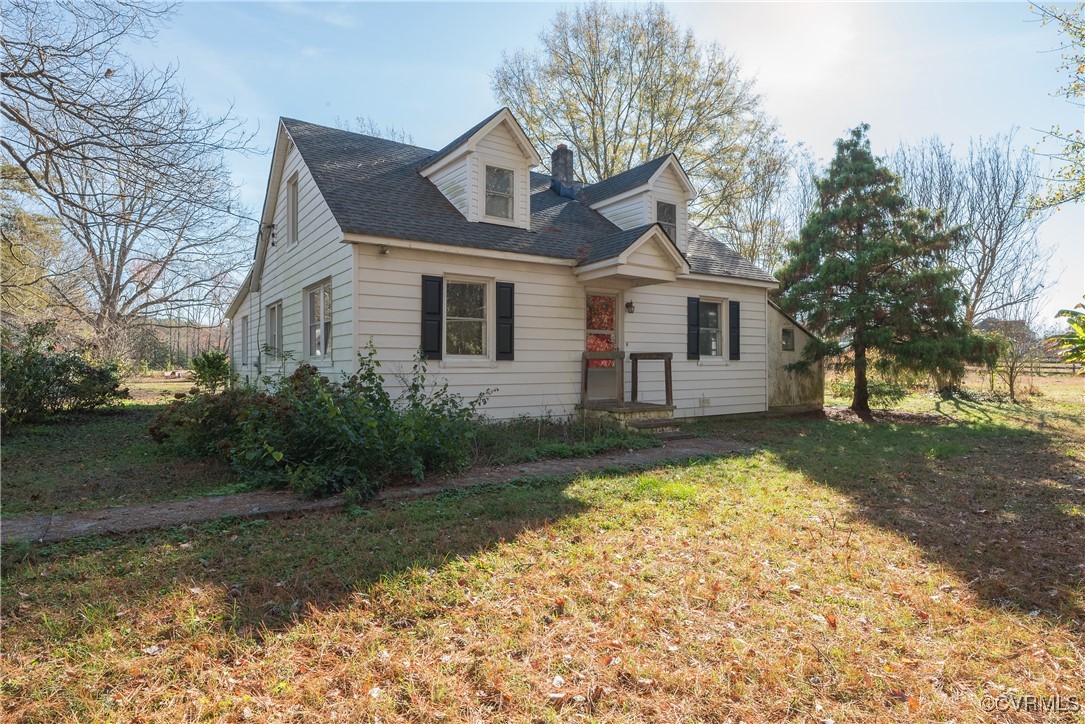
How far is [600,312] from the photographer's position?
1152cm

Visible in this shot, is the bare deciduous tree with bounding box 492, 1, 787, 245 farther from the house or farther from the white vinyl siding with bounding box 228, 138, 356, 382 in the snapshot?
the white vinyl siding with bounding box 228, 138, 356, 382

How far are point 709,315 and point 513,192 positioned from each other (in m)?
5.47

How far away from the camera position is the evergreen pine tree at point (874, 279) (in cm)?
1275

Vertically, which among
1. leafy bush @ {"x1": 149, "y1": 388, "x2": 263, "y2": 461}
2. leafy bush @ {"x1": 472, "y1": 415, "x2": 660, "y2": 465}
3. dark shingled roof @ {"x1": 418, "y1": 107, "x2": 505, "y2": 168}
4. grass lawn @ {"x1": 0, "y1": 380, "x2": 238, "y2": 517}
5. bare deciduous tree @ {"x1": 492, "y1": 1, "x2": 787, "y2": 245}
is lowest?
grass lawn @ {"x1": 0, "y1": 380, "x2": 238, "y2": 517}

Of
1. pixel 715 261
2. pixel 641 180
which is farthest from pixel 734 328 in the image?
pixel 641 180

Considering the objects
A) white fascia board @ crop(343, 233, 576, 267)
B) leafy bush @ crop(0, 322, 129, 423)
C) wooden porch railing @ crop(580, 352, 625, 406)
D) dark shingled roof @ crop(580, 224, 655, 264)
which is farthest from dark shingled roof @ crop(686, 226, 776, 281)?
leafy bush @ crop(0, 322, 129, 423)

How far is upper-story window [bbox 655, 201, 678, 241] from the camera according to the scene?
1301 cm

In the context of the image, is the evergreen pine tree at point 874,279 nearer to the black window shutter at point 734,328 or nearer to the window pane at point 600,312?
the black window shutter at point 734,328

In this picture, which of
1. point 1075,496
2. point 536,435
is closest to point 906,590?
point 1075,496

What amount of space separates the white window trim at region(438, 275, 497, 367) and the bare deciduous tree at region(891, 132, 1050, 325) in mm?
19516

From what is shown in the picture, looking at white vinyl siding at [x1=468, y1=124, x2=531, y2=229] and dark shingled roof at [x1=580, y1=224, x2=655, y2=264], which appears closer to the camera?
dark shingled roof at [x1=580, y1=224, x2=655, y2=264]

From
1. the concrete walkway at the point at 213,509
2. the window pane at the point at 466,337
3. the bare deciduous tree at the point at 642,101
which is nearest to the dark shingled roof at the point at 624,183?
the window pane at the point at 466,337

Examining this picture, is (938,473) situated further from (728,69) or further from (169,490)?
(728,69)

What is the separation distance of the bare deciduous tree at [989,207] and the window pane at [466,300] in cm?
1964
